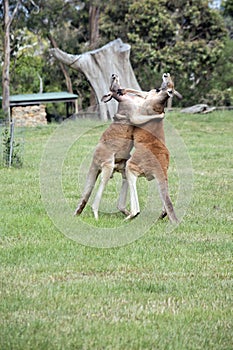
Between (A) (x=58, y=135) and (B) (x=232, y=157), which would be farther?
(B) (x=232, y=157)

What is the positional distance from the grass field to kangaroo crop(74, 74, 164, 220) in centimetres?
38

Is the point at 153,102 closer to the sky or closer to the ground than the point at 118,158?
closer to the sky

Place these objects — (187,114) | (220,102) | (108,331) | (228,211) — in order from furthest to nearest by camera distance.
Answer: (220,102) → (187,114) → (228,211) → (108,331)

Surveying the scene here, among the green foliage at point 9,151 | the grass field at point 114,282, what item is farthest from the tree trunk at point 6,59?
the grass field at point 114,282

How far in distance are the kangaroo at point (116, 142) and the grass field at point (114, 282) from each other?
38cm

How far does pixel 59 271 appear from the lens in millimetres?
6445

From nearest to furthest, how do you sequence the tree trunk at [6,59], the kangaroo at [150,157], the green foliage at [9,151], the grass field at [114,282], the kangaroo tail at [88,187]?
the grass field at [114,282], the kangaroo at [150,157], the kangaroo tail at [88,187], the green foliage at [9,151], the tree trunk at [6,59]

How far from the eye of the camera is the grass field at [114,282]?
4797mm

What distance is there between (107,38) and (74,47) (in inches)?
77.5

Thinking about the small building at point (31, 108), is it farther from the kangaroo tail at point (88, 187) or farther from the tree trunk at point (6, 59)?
the kangaroo tail at point (88, 187)

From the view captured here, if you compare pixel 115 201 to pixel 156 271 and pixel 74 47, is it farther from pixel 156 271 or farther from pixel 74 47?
pixel 74 47

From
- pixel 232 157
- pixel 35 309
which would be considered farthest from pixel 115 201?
pixel 232 157

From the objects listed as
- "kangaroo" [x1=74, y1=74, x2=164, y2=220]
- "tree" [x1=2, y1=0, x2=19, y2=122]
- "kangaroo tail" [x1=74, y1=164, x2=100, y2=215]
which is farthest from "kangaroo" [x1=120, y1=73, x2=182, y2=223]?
"tree" [x1=2, y1=0, x2=19, y2=122]

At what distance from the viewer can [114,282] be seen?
610 centimetres
